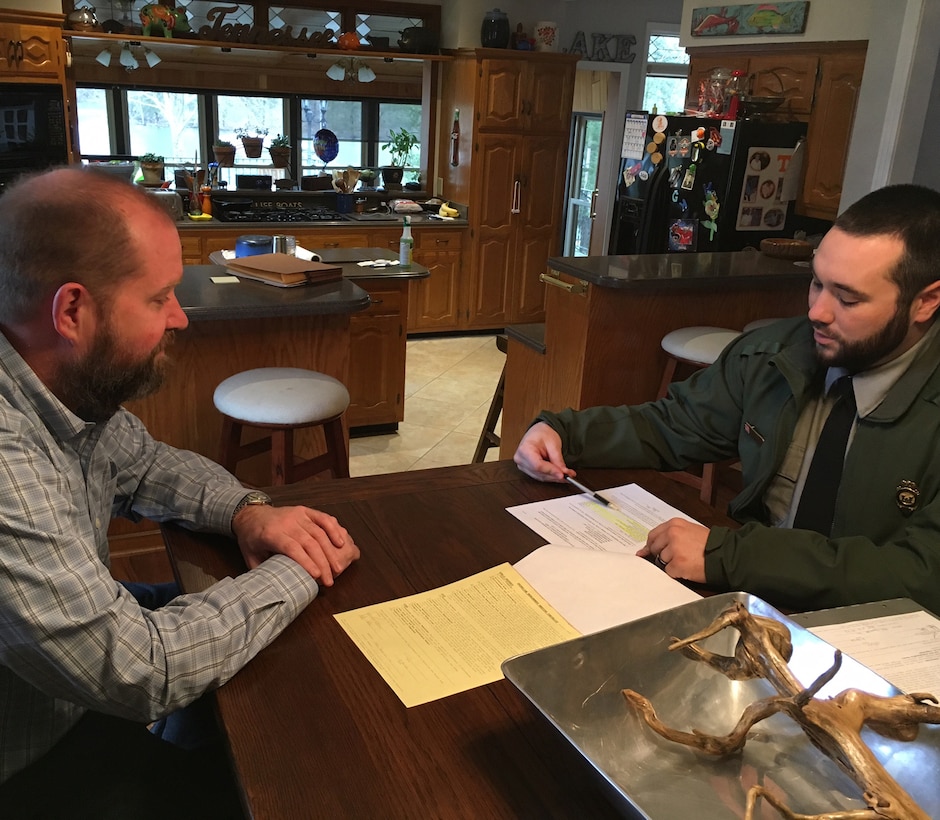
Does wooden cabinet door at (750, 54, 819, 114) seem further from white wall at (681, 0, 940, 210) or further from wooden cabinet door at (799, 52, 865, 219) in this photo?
white wall at (681, 0, 940, 210)

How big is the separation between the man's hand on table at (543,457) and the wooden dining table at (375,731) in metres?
0.26

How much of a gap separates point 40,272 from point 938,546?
135 centimetres

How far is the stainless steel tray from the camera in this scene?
0.86 metres

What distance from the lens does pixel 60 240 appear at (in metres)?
1.10

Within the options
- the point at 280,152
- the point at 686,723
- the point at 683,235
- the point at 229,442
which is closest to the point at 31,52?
the point at 280,152

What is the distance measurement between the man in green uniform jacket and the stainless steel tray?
26 centimetres

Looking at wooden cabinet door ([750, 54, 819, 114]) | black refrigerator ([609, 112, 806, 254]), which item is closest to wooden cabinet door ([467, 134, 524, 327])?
black refrigerator ([609, 112, 806, 254])

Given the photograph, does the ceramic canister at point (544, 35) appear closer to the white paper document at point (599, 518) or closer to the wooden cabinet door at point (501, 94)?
the wooden cabinet door at point (501, 94)

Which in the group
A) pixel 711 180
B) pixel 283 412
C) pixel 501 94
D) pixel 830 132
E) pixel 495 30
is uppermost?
pixel 495 30

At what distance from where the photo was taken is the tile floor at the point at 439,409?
416cm

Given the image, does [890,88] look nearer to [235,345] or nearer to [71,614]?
[235,345]

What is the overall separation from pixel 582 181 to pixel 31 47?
4.69m

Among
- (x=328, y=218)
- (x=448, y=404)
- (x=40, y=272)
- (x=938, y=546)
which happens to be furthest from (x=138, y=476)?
(x=328, y=218)

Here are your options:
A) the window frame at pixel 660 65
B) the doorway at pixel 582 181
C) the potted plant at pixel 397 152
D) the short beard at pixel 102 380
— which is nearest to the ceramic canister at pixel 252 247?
the short beard at pixel 102 380
